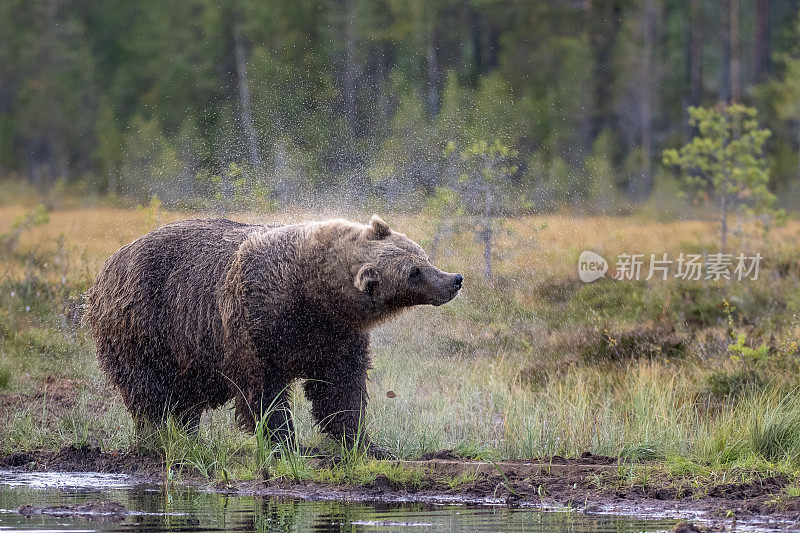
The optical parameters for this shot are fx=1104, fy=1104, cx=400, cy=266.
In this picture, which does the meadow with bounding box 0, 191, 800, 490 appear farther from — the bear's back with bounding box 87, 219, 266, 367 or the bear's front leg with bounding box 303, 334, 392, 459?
the bear's back with bounding box 87, 219, 266, 367

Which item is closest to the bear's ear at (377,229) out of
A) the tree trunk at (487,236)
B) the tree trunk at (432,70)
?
the tree trunk at (487,236)

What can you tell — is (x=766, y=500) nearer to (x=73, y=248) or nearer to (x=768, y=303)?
(x=768, y=303)

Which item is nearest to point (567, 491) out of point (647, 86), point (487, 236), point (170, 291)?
point (170, 291)

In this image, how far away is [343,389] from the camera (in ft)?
27.2

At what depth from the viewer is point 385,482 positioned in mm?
7539

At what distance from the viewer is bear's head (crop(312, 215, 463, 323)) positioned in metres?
7.83

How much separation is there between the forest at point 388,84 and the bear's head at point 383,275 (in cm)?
1853

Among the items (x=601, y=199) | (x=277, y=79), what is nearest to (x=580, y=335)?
(x=601, y=199)

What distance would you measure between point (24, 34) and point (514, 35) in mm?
15339

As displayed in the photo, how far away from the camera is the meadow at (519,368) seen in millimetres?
8398

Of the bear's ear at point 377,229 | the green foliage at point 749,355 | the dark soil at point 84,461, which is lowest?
the dark soil at point 84,461

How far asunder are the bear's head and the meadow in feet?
4.08

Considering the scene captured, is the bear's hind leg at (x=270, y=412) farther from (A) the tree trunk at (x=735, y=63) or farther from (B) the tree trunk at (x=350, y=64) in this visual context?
(A) the tree trunk at (x=735, y=63)

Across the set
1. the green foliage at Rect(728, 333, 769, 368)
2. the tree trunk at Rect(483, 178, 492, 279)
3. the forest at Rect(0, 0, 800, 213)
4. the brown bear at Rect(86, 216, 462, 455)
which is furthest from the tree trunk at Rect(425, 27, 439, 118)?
the brown bear at Rect(86, 216, 462, 455)
